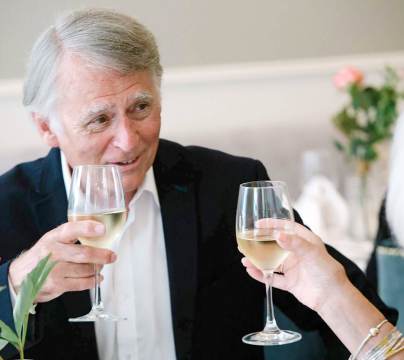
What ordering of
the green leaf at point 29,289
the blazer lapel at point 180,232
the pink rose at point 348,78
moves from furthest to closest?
the pink rose at point 348,78
the blazer lapel at point 180,232
the green leaf at point 29,289

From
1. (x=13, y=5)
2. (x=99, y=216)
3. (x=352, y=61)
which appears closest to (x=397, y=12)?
(x=352, y=61)

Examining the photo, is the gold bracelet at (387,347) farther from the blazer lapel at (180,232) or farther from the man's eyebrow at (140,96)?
the man's eyebrow at (140,96)

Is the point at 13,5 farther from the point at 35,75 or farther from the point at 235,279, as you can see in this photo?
the point at 235,279

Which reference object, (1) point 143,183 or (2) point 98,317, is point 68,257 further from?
(1) point 143,183

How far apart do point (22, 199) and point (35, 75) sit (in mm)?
293

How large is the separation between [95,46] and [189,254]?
1.67ft

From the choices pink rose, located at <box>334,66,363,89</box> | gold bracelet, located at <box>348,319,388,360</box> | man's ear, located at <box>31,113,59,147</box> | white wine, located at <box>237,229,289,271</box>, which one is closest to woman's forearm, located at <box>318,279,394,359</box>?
gold bracelet, located at <box>348,319,388,360</box>

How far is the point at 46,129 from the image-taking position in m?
1.86

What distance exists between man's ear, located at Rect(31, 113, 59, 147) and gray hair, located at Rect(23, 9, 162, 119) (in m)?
0.09

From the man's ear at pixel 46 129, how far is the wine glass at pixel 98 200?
49 centimetres

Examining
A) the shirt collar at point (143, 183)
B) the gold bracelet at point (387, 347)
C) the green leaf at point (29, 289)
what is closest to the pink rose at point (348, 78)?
the shirt collar at point (143, 183)

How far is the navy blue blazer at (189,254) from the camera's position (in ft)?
5.65

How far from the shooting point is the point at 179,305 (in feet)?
5.77

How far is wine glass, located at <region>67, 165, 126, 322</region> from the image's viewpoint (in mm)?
1361
